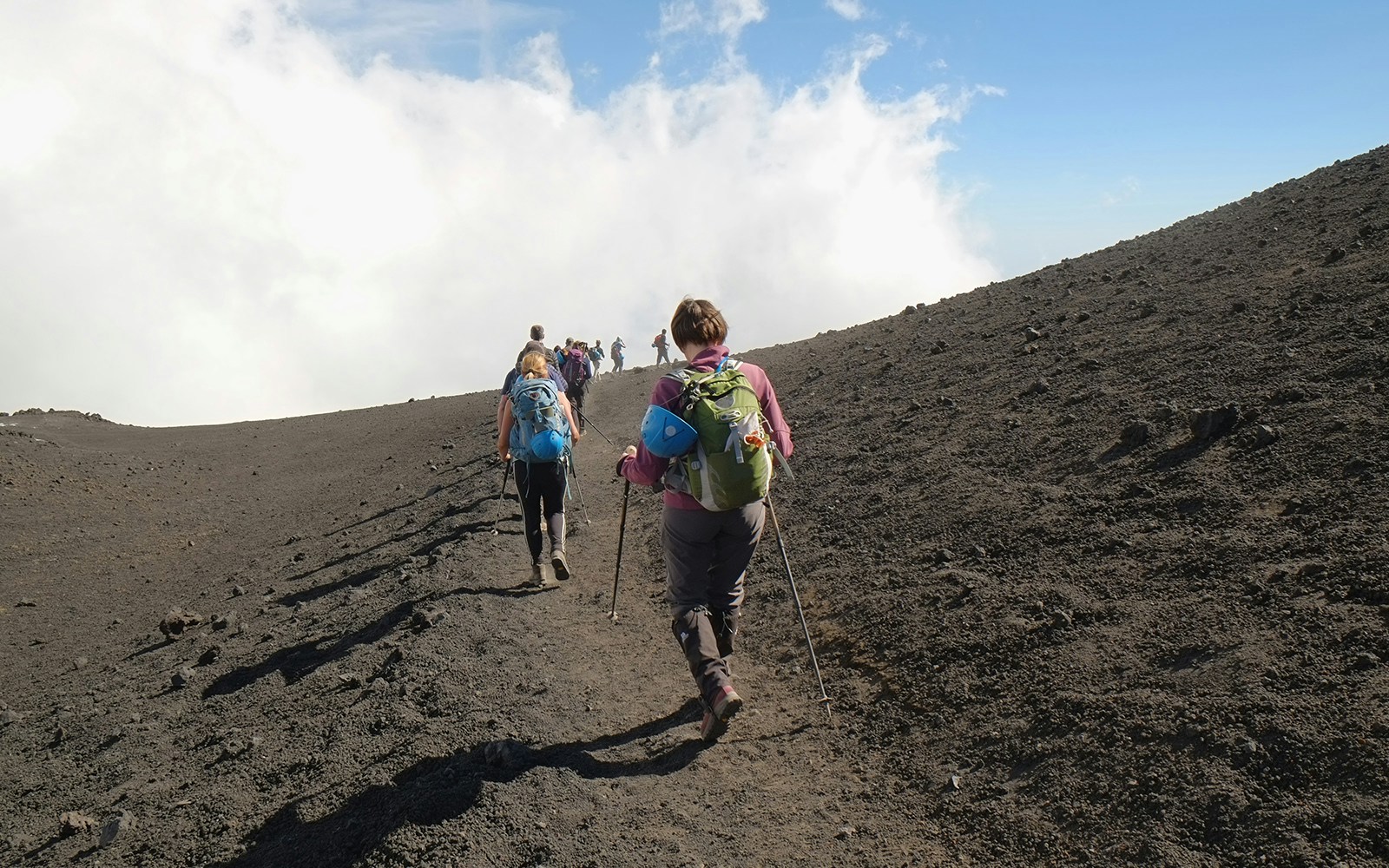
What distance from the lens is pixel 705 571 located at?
485 centimetres

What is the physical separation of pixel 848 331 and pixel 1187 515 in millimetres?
18487

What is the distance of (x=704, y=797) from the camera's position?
4.50m

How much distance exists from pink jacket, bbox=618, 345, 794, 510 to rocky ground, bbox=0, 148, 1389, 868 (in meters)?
1.48

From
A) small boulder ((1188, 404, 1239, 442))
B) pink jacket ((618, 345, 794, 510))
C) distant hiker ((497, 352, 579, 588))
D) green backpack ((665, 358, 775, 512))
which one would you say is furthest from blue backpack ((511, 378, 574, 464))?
small boulder ((1188, 404, 1239, 442))

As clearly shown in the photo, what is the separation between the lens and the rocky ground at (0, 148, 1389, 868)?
3957 millimetres

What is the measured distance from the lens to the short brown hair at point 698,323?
4867 millimetres

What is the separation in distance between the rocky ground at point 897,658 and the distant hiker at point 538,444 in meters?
0.69

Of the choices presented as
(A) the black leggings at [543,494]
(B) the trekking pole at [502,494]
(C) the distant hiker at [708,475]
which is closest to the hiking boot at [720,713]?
(C) the distant hiker at [708,475]

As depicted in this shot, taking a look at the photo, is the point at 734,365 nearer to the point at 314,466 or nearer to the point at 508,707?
the point at 508,707


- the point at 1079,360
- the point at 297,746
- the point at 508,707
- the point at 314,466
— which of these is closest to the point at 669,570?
the point at 508,707

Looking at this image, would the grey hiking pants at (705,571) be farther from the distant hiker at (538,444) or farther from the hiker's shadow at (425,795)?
the distant hiker at (538,444)

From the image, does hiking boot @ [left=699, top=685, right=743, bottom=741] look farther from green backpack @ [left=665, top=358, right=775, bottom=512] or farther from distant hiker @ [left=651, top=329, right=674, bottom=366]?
distant hiker @ [left=651, top=329, right=674, bottom=366]

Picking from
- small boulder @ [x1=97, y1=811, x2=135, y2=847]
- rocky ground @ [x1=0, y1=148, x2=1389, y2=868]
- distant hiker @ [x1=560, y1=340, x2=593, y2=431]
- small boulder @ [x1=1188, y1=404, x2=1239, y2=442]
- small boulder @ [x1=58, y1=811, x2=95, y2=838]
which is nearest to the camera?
rocky ground @ [x1=0, y1=148, x2=1389, y2=868]

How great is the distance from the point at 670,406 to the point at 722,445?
1.15 ft
